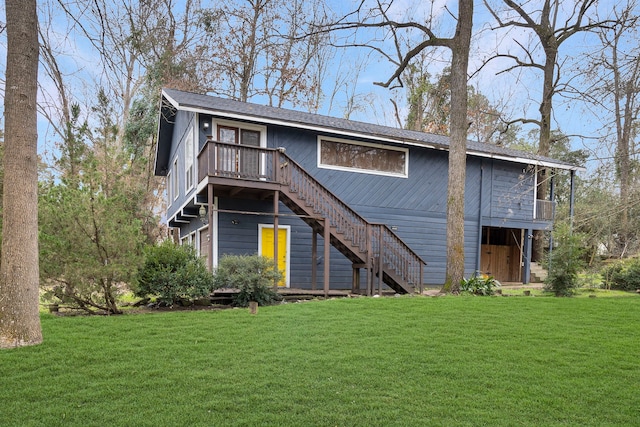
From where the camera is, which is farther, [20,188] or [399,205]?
[399,205]

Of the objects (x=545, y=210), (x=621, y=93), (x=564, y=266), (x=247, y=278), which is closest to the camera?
(x=621, y=93)

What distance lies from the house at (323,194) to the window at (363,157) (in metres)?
0.03

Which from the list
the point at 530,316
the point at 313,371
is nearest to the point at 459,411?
the point at 313,371

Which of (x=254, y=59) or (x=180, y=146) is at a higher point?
(x=254, y=59)

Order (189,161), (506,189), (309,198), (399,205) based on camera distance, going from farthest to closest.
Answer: (506,189)
(399,205)
(189,161)
(309,198)

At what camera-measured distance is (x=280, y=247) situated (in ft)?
40.0

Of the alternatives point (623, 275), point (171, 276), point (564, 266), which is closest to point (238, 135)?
point (171, 276)

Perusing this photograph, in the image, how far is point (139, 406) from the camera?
11.6 ft

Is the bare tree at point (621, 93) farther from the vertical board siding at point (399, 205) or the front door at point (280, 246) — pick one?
the front door at point (280, 246)

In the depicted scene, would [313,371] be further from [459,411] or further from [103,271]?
[103,271]

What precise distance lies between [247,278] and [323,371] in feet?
13.9

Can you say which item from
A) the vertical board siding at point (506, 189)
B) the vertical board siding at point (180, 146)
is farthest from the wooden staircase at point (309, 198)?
the vertical board siding at point (506, 189)

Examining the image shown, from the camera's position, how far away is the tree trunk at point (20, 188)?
4.87m

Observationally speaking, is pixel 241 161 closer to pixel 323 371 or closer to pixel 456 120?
pixel 456 120
